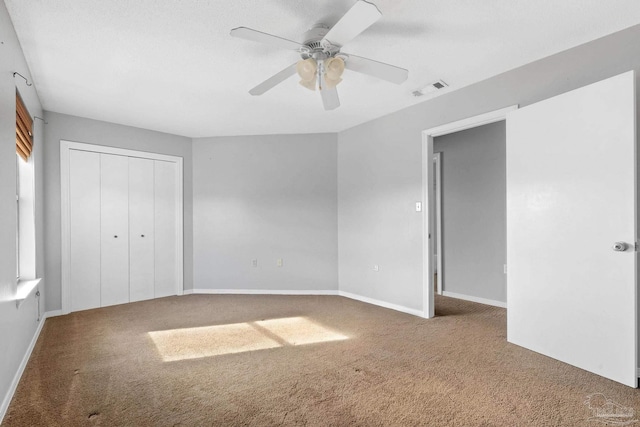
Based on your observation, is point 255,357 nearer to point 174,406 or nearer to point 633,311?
point 174,406

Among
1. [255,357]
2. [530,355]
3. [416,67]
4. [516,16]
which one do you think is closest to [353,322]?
[255,357]

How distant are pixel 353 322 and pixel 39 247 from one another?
334 centimetres

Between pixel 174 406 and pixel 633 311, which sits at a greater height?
pixel 633 311

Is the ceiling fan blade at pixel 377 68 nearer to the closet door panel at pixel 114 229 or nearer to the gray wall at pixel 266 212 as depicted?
the gray wall at pixel 266 212

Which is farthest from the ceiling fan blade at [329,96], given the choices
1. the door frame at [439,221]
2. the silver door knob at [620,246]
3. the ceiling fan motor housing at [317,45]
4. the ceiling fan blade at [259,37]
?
the door frame at [439,221]

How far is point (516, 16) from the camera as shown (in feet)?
6.87

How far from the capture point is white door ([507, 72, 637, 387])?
2078 millimetres

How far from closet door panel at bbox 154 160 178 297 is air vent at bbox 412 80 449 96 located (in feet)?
11.4

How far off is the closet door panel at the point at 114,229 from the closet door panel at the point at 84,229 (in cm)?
6

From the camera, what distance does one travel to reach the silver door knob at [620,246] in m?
2.05

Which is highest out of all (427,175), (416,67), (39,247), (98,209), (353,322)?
(416,67)

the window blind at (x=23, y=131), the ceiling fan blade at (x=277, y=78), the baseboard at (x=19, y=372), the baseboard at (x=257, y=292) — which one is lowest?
the baseboard at (x=257, y=292)

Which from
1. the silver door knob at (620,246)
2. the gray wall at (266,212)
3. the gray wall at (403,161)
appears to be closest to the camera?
the silver door knob at (620,246)

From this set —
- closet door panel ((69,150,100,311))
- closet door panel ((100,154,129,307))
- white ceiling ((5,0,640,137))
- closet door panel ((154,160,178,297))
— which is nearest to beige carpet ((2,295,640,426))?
closet door panel ((69,150,100,311))
